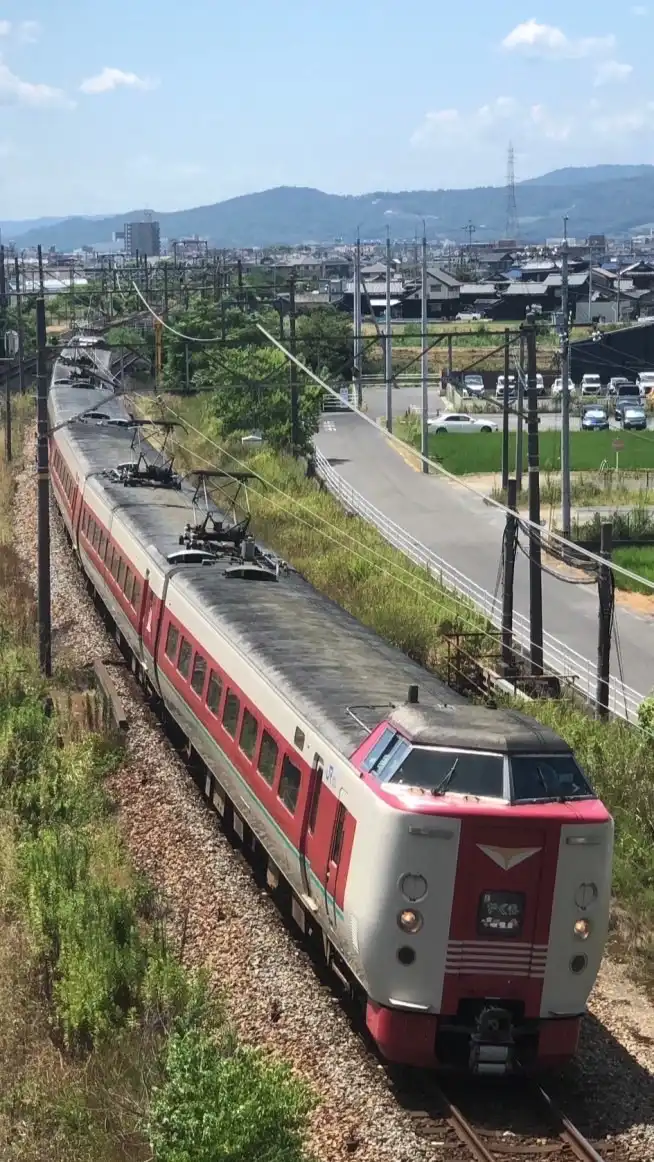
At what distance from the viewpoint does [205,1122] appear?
8484 mm

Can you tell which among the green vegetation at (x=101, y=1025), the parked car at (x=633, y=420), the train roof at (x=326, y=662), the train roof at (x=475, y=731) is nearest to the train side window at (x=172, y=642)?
the train roof at (x=326, y=662)

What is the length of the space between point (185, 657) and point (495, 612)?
12.3 meters

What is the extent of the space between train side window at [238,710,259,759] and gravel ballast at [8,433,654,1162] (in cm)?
119

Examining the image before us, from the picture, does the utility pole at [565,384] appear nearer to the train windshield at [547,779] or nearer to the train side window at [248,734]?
the train side window at [248,734]

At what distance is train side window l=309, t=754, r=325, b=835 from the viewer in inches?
439

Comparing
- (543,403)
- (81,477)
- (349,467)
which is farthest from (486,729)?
(543,403)

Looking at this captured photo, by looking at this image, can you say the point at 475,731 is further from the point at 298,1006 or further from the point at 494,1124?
the point at 298,1006

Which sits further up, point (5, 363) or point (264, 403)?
point (5, 363)

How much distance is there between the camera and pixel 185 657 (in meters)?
16.4

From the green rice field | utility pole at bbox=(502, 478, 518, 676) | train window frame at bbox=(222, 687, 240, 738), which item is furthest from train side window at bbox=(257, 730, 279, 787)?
the green rice field

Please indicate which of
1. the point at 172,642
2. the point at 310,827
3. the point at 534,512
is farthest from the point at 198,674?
the point at 534,512

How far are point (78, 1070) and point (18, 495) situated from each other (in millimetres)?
29431

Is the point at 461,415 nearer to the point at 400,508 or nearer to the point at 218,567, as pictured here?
the point at 400,508

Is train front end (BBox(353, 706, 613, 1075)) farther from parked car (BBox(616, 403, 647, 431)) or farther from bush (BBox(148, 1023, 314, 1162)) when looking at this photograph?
parked car (BBox(616, 403, 647, 431))
